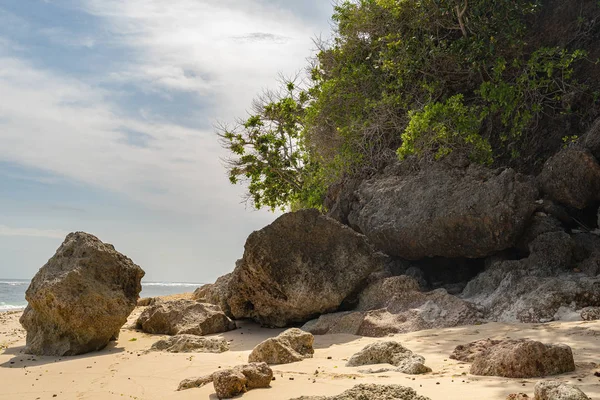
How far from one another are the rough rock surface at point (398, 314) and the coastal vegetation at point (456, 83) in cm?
343

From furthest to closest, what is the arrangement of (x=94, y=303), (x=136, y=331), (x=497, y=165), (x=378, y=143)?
(x=378, y=143) → (x=497, y=165) → (x=136, y=331) → (x=94, y=303)

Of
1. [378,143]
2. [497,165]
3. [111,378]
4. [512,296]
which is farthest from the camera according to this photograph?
[378,143]

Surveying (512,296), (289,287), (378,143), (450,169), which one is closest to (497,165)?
(450,169)

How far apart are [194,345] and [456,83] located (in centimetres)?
919

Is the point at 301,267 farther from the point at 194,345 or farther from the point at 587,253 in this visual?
the point at 587,253

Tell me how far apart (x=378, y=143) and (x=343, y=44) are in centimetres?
332

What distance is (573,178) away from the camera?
995 cm

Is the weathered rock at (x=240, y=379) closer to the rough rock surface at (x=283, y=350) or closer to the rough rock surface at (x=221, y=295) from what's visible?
the rough rock surface at (x=283, y=350)

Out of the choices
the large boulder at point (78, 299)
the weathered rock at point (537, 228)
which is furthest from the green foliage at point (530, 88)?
the large boulder at point (78, 299)

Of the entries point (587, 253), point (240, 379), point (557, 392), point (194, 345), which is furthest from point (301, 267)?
point (557, 392)

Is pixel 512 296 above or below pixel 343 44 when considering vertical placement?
below

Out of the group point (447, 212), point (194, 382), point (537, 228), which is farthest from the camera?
point (447, 212)

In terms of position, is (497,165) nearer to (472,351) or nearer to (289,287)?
(289,287)

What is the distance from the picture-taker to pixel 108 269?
1007 cm
